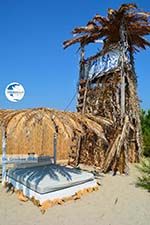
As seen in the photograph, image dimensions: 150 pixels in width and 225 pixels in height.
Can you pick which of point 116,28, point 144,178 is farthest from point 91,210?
point 116,28

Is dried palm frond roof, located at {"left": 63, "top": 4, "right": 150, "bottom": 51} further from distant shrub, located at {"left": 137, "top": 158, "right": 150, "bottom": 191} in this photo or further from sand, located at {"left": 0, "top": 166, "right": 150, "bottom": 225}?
sand, located at {"left": 0, "top": 166, "right": 150, "bottom": 225}

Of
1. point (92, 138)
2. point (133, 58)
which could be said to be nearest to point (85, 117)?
point (92, 138)

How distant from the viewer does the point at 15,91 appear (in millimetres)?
7250

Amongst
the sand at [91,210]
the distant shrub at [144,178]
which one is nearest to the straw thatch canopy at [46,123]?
the sand at [91,210]

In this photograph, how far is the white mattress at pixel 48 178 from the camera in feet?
17.7

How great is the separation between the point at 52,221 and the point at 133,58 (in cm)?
772

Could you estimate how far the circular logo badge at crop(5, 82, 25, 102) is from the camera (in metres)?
7.22

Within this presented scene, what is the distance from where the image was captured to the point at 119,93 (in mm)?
9406

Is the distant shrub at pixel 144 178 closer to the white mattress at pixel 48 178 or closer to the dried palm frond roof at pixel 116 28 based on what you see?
the white mattress at pixel 48 178

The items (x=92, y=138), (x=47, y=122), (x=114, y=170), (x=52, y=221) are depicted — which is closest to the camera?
(x=52, y=221)

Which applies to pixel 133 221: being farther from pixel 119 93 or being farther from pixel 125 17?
pixel 125 17

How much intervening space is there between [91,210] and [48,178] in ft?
4.20

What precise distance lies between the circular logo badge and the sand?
8.09 ft

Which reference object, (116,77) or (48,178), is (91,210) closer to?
(48,178)
